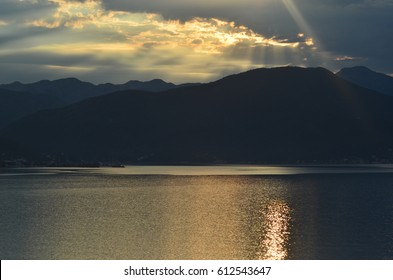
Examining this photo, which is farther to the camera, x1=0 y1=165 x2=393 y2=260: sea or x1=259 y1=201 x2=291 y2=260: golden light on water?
x1=0 y1=165 x2=393 y2=260: sea

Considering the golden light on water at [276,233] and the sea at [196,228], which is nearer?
the golden light on water at [276,233]

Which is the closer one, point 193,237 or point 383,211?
point 193,237

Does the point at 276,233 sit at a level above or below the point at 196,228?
above

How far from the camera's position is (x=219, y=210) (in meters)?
143

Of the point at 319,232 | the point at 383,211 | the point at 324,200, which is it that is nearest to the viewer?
the point at 319,232

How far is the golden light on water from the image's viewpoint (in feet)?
278

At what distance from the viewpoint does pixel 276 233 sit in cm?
10275

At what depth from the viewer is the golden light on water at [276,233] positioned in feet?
278

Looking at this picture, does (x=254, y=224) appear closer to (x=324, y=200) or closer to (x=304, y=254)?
(x=304, y=254)

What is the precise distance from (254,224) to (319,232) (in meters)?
14.5

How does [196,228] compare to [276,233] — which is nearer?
[276,233]
